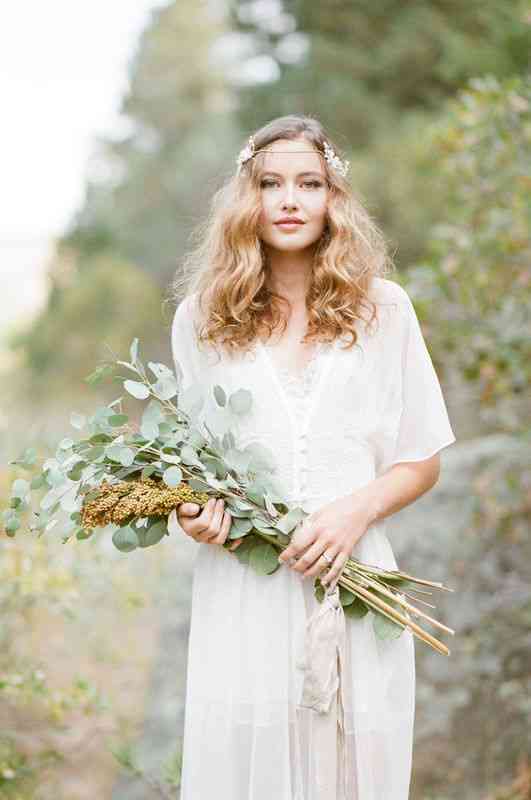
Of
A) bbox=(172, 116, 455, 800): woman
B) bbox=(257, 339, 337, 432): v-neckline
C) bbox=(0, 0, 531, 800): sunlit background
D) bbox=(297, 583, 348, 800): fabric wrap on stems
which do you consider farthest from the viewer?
bbox=(0, 0, 531, 800): sunlit background

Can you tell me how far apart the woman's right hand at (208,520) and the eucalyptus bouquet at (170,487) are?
0.06 ft

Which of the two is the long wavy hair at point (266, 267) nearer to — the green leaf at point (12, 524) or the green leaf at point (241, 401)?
the green leaf at point (241, 401)

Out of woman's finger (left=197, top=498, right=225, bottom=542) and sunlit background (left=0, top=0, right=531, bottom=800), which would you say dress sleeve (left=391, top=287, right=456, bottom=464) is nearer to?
woman's finger (left=197, top=498, right=225, bottom=542)

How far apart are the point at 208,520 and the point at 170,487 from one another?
12cm

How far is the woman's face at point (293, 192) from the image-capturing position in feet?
8.14

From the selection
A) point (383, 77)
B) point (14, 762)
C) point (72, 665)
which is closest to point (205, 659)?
point (14, 762)

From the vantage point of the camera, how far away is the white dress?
2254mm

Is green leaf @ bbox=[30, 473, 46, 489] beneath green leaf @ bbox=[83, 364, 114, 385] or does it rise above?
beneath

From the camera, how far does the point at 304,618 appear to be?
2.30m

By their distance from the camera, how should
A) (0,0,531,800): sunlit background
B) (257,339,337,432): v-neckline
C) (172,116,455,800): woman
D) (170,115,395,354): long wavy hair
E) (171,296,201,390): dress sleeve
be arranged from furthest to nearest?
(0,0,531,800): sunlit background, (171,296,201,390): dress sleeve, (170,115,395,354): long wavy hair, (257,339,337,432): v-neckline, (172,116,455,800): woman

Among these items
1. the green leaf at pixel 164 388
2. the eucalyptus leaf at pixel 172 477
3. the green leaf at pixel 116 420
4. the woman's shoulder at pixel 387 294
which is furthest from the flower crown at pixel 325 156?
the eucalyptus leaf at pixel 172 477

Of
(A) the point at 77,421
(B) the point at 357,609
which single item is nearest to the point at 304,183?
(A) the point at 77,421

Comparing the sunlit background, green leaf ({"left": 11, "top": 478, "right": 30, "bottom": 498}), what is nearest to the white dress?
green leaf ({"left": 11, "top": 478, "right": 30, "bottom": 498})

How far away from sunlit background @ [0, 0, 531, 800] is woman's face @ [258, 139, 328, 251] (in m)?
0.46
